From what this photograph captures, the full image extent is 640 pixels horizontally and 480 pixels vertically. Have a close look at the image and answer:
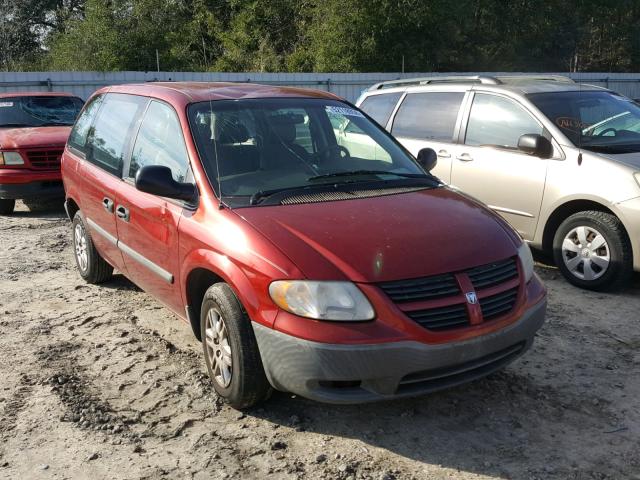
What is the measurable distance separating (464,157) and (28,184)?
19.2 ft

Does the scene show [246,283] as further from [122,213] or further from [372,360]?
[122,213]

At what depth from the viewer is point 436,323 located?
3.13m

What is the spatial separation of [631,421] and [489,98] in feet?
12.4

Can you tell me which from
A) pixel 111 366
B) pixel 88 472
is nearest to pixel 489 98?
pixel 111 366

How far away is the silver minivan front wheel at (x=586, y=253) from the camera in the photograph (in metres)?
5.47

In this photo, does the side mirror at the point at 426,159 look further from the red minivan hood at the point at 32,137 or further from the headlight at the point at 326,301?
the red minivan hood at the point at 32,137

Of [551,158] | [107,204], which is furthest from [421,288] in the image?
[551,158]

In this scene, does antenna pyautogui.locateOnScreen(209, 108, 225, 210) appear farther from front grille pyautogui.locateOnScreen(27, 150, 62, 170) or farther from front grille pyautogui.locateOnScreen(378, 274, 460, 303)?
front grille pyautogui.locateOnScreen(27, 150, 62, 170)

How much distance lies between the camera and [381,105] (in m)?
7.68

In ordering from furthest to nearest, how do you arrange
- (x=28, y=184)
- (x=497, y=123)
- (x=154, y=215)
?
1. (x=28, y=184)
2. (x=497, y=123)
3. (x=154, y=215)

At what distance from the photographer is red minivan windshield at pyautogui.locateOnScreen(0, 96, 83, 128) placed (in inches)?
395

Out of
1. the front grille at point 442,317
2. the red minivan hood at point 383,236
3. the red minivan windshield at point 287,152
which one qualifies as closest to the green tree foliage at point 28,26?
the red minivan windshield at point 287,152

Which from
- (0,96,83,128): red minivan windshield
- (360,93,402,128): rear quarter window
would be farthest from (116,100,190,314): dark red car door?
(0,96,83,128): red minivan windshield

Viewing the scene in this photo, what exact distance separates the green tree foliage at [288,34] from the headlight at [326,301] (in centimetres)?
2468
